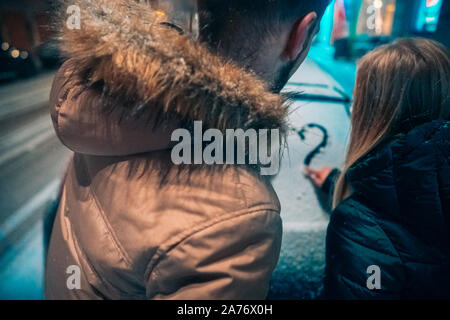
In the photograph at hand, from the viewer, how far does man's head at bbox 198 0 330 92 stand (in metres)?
0.70

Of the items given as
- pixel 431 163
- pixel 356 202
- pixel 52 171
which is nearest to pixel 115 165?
pixel 356 202

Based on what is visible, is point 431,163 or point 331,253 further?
point 331,253

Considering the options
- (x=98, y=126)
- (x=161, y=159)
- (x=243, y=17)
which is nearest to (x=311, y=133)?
(x=243, y=17)

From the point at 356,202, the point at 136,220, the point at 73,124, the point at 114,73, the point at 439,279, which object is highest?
the point at 114,73

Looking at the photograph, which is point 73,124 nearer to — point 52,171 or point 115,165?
point 115,165

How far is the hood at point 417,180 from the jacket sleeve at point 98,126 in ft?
2.80

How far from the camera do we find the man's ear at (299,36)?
73 cm

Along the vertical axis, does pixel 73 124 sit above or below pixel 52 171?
above

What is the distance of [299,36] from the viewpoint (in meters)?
0.74

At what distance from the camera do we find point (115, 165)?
73 cm

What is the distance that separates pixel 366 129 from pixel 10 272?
2.87 m

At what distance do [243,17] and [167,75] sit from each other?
0.28 metres

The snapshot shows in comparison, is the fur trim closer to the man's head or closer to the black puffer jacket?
the man's head

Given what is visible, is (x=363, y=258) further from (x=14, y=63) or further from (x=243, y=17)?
(x=14, y=63)
